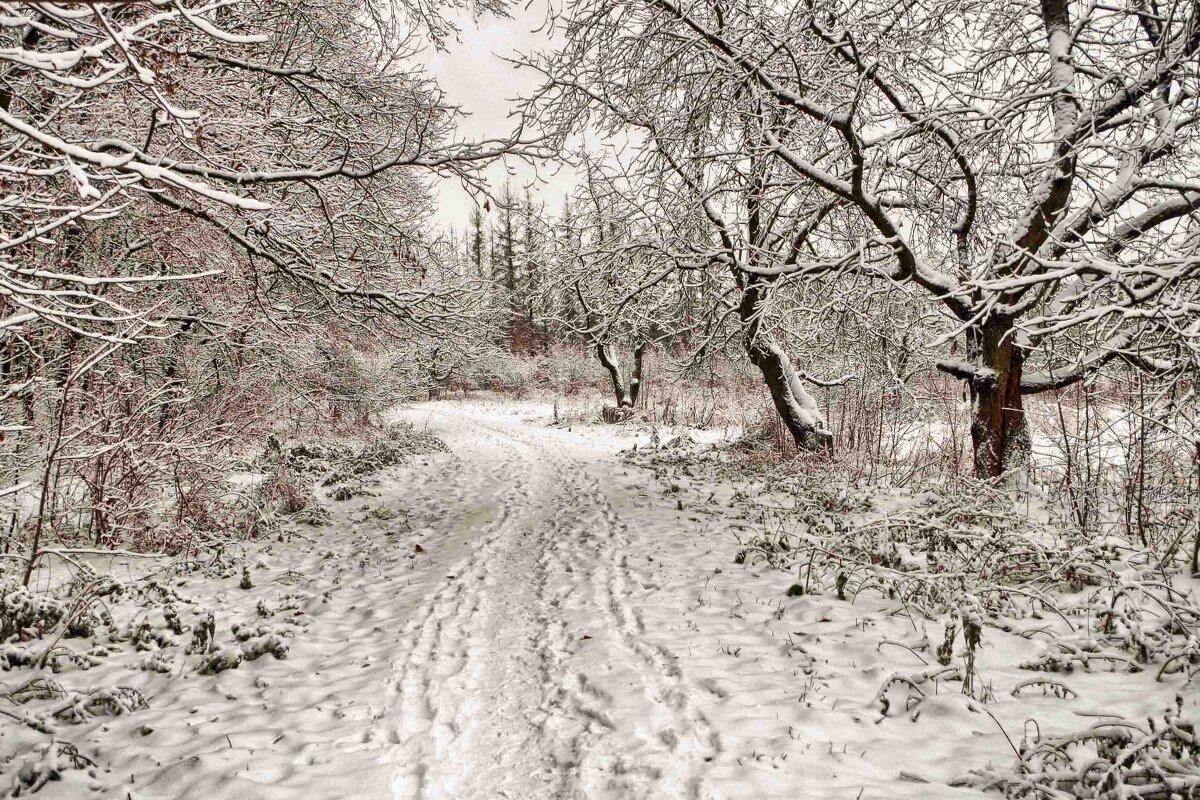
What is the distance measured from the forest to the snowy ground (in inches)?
1.2

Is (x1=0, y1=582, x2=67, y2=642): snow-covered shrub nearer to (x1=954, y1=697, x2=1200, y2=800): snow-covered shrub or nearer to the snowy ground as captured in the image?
the snowy ground

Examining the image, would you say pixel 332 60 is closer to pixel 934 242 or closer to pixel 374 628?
pixel 374 628

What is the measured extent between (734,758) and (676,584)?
103 inches

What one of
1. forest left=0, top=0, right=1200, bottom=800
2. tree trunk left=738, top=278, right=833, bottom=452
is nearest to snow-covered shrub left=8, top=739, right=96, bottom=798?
forest left=0, top=0, right=1200, bottom=800

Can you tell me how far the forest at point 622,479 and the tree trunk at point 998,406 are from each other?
0.16ft

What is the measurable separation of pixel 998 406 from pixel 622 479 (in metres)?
6.08

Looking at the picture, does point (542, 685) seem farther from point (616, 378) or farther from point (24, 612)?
point (616, 378)

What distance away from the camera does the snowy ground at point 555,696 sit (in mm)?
3049

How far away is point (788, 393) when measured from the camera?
424 inches

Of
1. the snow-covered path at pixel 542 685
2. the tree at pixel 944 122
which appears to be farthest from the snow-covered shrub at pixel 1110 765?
the tree at pixel 944 122

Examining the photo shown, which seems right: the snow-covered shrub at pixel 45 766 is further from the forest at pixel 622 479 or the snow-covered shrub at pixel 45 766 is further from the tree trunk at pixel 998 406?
the tree trunk at pixel 998 406

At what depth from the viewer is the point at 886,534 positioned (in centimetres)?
560

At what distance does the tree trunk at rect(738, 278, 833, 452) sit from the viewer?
1012 cm

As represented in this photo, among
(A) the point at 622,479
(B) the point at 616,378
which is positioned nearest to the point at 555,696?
(A) the point at 622,479
